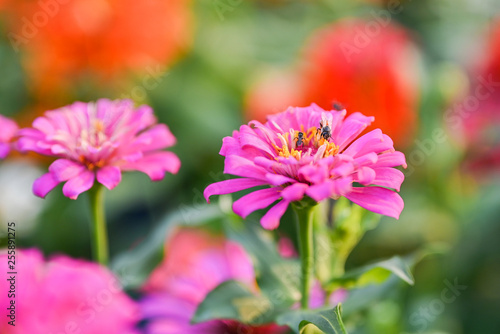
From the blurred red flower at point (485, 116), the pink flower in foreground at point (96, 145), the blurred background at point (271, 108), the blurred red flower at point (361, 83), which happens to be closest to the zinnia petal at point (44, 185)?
the pink flower in foreground at point (96, 145)

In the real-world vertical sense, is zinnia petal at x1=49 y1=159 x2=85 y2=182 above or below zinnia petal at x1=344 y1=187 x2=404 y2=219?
above

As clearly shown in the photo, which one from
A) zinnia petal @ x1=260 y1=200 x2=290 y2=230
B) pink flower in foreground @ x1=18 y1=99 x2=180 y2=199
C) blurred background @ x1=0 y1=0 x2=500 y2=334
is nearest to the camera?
zinnia petal @ x1=260 y1=200 x2=290 y2=230

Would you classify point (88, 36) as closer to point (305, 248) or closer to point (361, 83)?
point (361, 83)

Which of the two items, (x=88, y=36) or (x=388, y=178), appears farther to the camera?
(x=88, y=36)

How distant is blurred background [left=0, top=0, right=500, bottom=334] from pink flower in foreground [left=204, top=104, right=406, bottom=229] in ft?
1.67

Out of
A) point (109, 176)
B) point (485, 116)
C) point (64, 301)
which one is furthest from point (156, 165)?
point (485, 116)

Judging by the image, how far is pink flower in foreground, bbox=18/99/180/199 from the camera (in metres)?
0.54

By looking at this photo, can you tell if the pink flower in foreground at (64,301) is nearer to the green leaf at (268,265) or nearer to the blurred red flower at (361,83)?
the green leaf at (268,265)

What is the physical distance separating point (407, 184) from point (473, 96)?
24cm

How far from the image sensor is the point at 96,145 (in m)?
0.60

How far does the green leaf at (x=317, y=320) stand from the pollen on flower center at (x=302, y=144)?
0.14 meters

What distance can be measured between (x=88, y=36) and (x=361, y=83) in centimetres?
56

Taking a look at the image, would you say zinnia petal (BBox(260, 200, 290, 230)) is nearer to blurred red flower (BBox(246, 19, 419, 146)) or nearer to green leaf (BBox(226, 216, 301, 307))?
green leaf (BBox(226, 216, 301, 307))

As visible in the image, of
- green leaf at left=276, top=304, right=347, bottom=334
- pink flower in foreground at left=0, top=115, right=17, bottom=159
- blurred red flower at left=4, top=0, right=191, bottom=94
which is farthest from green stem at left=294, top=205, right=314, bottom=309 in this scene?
blurred red flower at left=4, top=0, right=191, bottom=94
